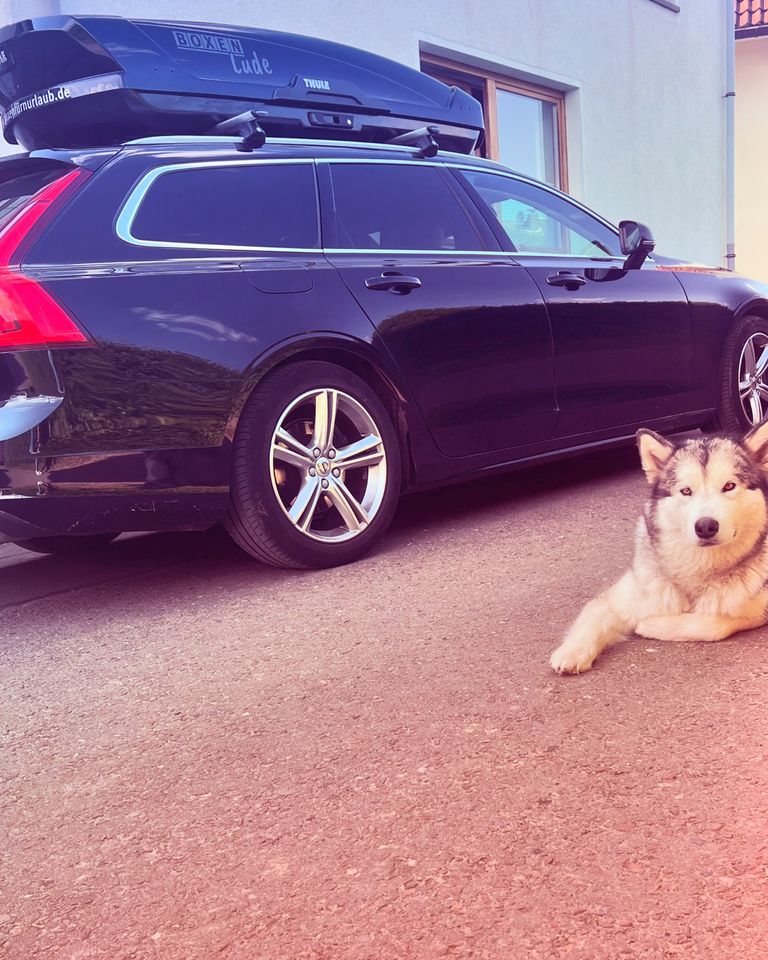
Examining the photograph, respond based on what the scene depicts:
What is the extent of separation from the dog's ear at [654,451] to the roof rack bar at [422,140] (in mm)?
2467

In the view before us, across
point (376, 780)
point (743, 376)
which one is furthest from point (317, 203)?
point (743, 376)

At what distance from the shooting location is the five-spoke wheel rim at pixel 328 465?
4.12m

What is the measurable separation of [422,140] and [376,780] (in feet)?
13.3

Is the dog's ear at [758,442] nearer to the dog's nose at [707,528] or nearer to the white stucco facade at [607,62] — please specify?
the dog's nose at [707,528]

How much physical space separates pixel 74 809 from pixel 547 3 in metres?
11.8

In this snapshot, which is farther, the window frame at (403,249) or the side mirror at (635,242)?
the side mirror at (635,242)

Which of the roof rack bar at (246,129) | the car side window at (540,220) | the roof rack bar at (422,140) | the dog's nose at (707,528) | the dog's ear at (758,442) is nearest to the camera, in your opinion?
the dog's nose at (707,528)

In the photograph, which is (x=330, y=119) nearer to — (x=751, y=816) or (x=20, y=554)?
(x=20, y=554)

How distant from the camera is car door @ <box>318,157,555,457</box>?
177 inches

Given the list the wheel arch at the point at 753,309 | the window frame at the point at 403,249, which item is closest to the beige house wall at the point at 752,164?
the wheel arch at the point at 753,309

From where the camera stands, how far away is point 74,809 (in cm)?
226

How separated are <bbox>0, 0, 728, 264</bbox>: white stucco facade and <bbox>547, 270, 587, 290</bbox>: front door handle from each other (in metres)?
4.45

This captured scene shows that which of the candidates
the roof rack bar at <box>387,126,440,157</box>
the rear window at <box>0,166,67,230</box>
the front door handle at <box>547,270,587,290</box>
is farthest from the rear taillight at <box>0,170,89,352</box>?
the front door handle at <box>547,270,587,290</box>

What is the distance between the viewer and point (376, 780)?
226 centimetres
